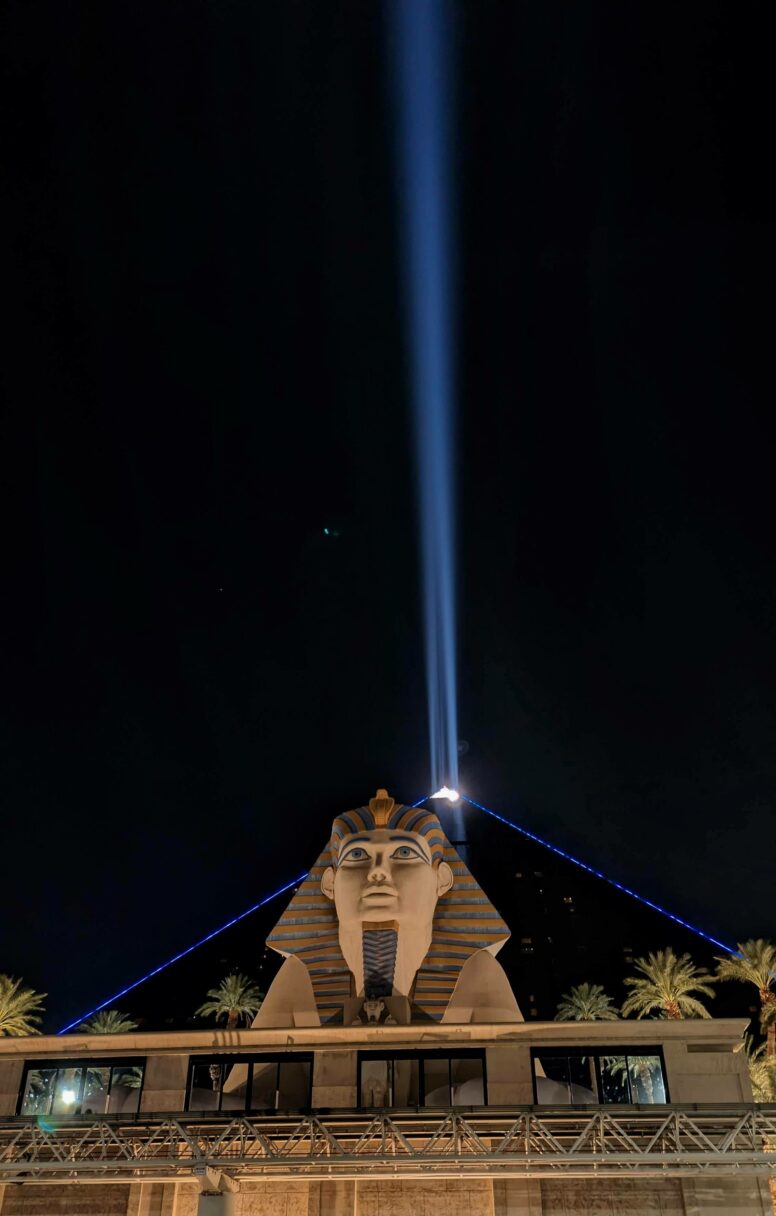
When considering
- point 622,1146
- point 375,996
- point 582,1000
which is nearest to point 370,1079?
point 375,996

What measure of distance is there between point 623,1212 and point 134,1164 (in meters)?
9.58

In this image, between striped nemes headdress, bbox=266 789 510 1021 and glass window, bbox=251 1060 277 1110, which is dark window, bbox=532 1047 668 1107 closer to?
striped nemes headdress, bbox=266 789 510 1021

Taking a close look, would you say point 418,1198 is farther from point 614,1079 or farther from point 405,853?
point 405,853

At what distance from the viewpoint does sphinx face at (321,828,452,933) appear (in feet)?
83.1

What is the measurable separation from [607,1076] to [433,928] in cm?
553

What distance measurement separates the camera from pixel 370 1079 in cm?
2369

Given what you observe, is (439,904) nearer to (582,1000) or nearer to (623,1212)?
(623,1212)

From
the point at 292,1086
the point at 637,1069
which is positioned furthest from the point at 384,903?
the point at 637,1069

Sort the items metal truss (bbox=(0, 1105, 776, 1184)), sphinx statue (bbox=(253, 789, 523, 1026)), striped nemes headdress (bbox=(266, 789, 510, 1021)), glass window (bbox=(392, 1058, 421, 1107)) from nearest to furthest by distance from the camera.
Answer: metal truss (bbox=(0, 1105, 776, 1184))
glass window (bbox=(392, 1058, 421, 1107))
sphinx statue (bbox=(253, 789, 523, 1026))
striped nemes headdress (bbox=(266, 789, 510, 1021))

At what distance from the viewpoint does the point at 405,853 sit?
26.3 m

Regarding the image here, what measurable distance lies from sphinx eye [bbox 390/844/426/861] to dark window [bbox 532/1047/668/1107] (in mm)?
5234

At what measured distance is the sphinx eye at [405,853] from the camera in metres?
26.2

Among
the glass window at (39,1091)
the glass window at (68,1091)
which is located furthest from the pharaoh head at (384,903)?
the glass window at (39,1091)

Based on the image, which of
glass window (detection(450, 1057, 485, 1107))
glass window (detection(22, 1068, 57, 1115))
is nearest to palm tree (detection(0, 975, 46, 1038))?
glass window (detection(22, 1068, 57, 1115))
